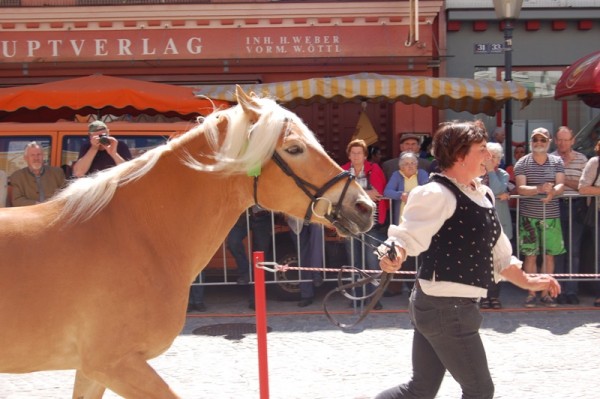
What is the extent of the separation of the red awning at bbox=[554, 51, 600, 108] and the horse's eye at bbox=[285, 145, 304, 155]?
24.8 feet

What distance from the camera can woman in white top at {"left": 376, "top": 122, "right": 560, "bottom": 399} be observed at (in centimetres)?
340

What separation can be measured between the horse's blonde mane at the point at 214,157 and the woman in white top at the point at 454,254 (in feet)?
2.26

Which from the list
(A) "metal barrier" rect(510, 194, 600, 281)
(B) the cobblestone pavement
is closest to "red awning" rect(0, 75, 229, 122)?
(B) the cobblestone pavement

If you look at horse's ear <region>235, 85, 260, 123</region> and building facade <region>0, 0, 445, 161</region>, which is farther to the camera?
building facade <region>0, 0, 445, 161</region>

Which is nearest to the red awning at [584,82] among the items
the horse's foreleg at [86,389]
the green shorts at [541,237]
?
the green shorts at [541,237]

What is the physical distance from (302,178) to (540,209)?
568cm

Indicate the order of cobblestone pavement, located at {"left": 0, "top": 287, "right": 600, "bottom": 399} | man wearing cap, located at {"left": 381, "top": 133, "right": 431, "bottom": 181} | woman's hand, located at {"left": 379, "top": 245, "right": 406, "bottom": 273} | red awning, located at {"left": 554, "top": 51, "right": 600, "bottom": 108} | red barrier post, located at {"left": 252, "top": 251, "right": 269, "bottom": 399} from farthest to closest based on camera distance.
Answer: red awning, located at {"left": 554, "top": 51, "right": 600, "bottom": 108}, man wearing cap, located at {"left": 381, "top": 133, "right": 431, "bottom": 181}, cobblestone pavement, located at {"left": 0, "top": 287, "right": 600, "bottom": 399}, red barrier post, located at {"left": 252, "top": 251, "right": 269, "bottom": 399}, woman's hand, located at {"left": 379, "top": 245, "right": 406, "bottom": 273}

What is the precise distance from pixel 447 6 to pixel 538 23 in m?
1.91

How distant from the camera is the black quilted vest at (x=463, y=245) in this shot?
3.45 metres

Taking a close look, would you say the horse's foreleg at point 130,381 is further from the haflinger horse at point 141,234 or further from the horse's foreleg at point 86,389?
the horse's foreleg at point 86,389

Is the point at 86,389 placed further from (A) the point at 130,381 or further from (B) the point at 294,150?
(B) the point at 294,150

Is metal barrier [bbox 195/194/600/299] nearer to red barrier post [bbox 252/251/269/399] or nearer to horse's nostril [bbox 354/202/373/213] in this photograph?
red barrier post [bbox 252/251/269/399]

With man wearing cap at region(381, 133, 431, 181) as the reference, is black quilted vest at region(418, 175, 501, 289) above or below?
below

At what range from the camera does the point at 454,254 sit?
3.46 meters
